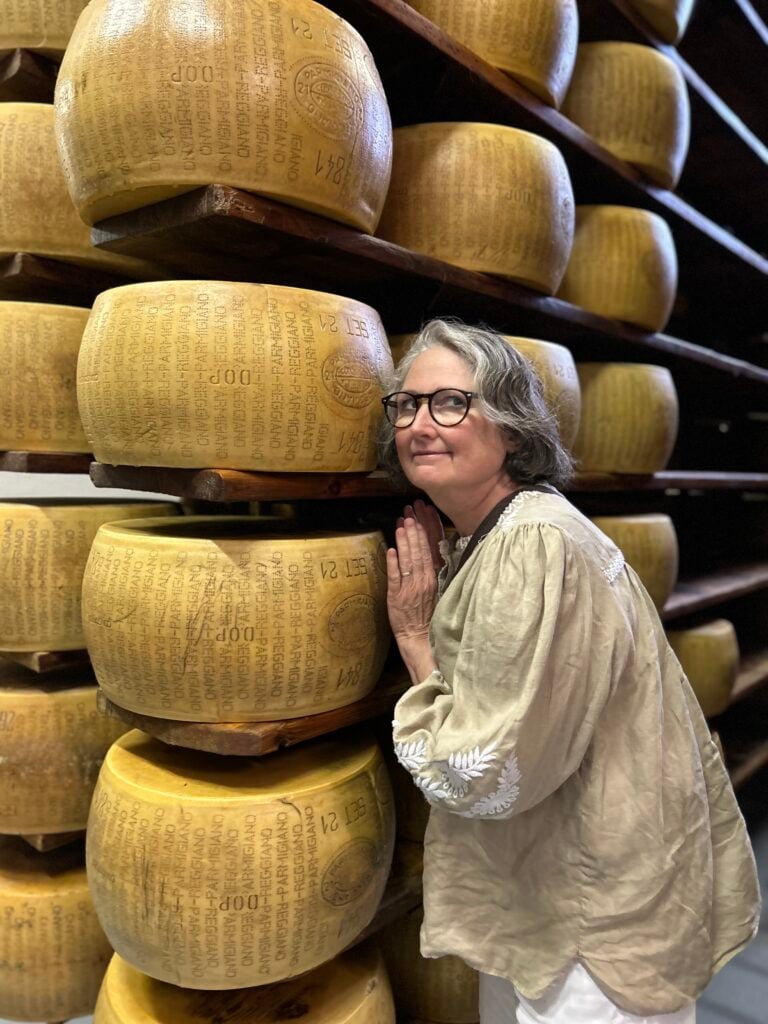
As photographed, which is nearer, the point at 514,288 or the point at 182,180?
the point at 182,180

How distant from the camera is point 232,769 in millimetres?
1135

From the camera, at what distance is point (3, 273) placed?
1.23 metres

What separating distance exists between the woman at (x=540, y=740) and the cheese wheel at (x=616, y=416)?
2.31 feet

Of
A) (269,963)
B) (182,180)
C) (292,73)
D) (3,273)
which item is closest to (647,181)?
(292,73)

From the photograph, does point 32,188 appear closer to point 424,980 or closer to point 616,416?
point 616,416

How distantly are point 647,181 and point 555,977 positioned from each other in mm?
1758

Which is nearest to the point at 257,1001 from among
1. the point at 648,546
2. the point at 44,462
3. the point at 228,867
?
the point at 228,867

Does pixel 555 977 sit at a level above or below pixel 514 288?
below

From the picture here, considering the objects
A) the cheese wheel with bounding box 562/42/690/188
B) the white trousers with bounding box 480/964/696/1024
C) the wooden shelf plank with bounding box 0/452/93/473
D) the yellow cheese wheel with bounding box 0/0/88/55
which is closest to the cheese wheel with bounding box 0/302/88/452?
the wooden shelf plank with bounding box 0/452/93/473

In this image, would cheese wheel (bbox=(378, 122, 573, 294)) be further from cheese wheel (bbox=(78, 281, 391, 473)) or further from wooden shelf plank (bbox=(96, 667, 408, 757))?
wooden shelf plank (bbox=(96, 667, 408, 757))

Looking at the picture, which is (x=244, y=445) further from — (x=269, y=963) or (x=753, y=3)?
(x=753, y=3)

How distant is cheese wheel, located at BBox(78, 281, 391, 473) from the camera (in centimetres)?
96

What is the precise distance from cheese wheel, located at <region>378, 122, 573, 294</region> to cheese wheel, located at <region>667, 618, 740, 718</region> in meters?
1.39

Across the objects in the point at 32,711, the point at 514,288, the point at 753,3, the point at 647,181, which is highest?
the point at 753,3
